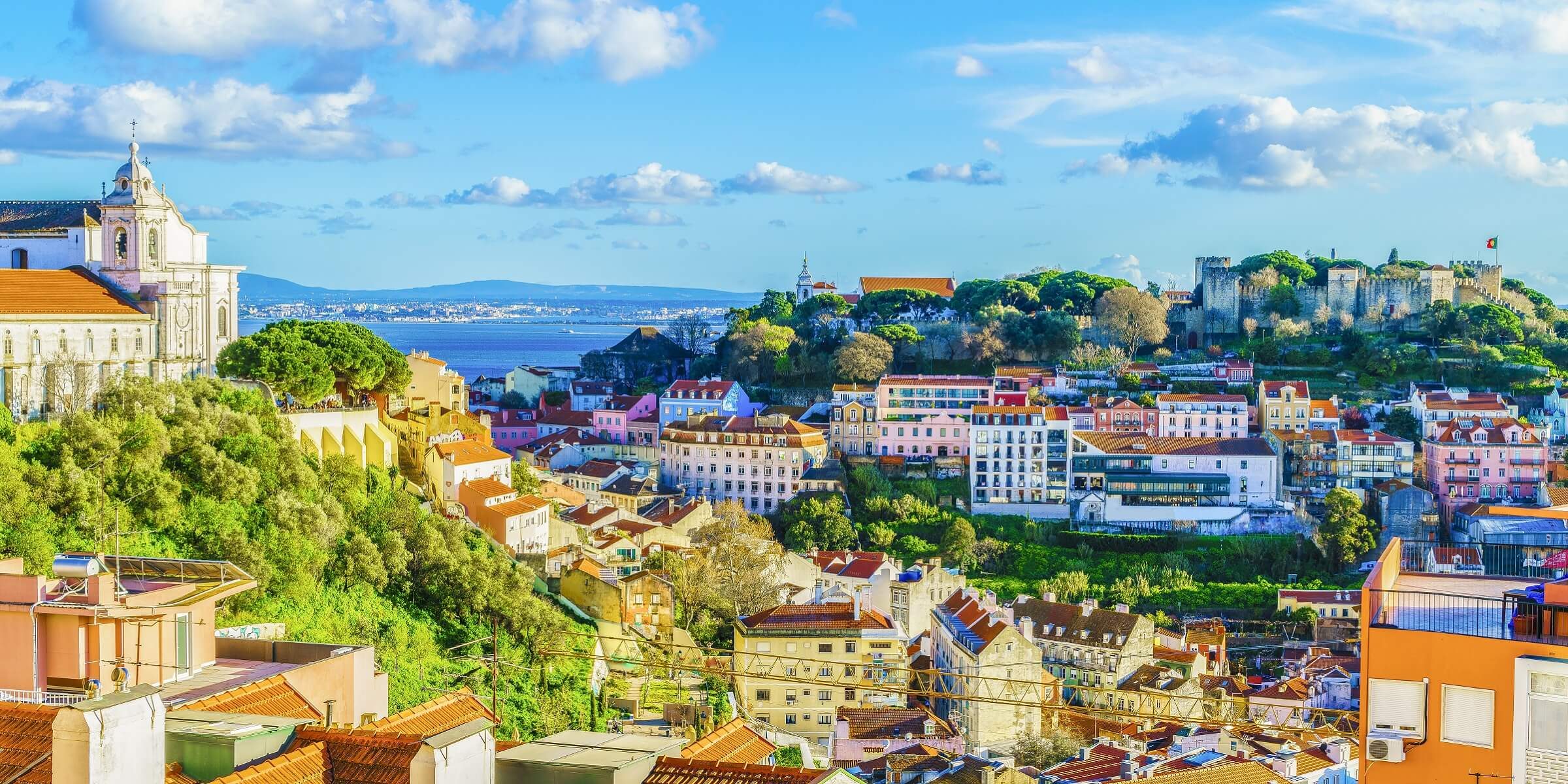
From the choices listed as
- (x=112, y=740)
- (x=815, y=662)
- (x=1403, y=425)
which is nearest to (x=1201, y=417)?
(x=1403, y=425)

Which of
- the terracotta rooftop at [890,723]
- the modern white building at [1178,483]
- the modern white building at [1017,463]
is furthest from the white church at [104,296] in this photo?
the modern white building at [1178,483]

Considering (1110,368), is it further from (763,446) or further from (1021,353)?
(763,446)

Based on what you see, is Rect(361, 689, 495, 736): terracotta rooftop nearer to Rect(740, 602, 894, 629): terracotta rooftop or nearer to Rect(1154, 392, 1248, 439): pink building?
Rect(740, 602, 894, 629): terracotta rooftop

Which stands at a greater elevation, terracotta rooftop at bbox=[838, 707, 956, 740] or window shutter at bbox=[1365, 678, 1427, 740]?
window shutter at bbox=[1365, 678, 1427, 740]

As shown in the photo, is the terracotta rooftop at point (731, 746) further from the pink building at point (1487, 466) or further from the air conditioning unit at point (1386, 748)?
the pink building at point (1487, 466)

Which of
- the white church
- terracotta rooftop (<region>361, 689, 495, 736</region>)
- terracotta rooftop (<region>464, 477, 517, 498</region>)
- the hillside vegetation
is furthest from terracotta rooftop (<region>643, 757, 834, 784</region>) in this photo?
terracotta rooftop (<region>464, 477, 517, 498</region>)

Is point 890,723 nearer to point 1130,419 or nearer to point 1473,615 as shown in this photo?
point 1473,615

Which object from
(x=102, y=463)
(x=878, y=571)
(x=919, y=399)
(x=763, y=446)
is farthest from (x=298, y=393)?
(x=919, y=399)

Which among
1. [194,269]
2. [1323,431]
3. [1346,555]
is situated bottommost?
[1346,555]
